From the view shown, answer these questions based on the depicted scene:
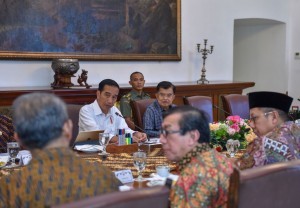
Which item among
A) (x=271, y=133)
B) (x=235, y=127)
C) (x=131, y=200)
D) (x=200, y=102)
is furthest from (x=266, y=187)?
(x=200, y=102)

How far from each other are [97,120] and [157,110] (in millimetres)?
581

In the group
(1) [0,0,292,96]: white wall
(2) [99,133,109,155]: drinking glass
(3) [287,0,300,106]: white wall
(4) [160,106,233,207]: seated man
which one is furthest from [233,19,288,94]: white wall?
(4) [160,106,233,207]: seated man

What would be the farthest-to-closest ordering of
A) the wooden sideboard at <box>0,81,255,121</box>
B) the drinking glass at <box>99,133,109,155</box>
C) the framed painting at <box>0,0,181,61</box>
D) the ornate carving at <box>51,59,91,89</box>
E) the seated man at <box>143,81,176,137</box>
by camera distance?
the framed painting at <box>0,0,181,61</box> < the ornate carving at <box>51,59,91,89</box> < the wooden sideboard at <box>0,81,255,121</box> < the seated man at <box>143,81,176,137</box> < the drinking glass at <box>99,133,109,155</box>

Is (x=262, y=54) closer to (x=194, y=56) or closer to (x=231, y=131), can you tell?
(x=194, y=56)

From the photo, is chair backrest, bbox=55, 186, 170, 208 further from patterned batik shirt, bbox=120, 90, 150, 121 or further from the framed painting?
the framed painting

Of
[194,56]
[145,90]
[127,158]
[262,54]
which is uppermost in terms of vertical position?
[262,54]

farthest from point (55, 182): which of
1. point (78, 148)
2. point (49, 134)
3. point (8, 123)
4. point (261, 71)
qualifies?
point (261, 71)

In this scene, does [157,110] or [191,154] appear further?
[157,110]

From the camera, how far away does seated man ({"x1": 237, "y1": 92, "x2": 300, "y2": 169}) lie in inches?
77.9

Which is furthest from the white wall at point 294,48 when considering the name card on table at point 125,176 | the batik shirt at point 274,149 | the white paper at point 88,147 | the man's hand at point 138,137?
the name card on table at point 125,176

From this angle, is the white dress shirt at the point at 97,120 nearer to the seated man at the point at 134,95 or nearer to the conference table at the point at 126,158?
the conference table at the point at 126,158

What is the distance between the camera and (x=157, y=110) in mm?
3873

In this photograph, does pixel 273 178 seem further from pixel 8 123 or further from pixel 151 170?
pixel 8 123

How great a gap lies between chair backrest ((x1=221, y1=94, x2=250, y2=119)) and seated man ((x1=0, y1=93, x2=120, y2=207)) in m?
3.44
